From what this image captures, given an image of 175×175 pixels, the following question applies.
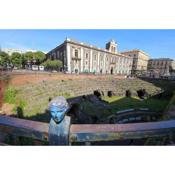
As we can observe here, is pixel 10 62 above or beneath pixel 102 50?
beneath

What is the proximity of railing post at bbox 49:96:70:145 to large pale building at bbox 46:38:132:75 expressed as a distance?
36208mm

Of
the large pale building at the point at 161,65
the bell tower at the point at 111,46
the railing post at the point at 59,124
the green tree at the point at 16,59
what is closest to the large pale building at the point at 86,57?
the bell tower at the point at 111,46

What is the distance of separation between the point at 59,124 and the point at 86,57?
41098mm

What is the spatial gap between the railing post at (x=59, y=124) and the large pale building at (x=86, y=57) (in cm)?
3621

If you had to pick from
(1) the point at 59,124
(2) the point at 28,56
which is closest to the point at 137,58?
(2) the point at 28,56

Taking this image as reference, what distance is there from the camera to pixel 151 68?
6981 centimetres

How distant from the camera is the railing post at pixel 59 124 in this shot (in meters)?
0.86

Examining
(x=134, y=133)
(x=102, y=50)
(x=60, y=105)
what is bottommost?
(x=134, y=133)

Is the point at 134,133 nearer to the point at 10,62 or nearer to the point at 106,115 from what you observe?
the point at 106,115

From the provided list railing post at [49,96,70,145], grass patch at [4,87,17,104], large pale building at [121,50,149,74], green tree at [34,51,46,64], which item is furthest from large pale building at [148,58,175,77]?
railing post at [49,96,70,145]

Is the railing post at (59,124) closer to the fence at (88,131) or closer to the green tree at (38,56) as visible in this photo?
the fence at (88,131)

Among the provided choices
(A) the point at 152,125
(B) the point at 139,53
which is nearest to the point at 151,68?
(B) the point at 139,53

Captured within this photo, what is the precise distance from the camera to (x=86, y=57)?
1620 inches
